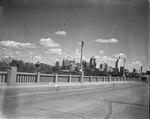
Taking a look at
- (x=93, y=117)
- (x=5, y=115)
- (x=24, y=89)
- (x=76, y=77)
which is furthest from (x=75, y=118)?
(x=76, y=77)

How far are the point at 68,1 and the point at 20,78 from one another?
11.5 metres

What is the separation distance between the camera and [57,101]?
9.05 m

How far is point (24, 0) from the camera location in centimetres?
406

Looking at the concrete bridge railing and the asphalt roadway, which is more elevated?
the concrete bridge railing

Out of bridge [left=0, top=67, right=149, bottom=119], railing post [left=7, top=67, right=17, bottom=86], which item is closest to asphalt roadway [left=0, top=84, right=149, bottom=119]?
bridge [left=0, top=67, right=149, bottom=119]

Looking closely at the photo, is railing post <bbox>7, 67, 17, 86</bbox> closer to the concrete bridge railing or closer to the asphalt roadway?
the concrete bridge railing

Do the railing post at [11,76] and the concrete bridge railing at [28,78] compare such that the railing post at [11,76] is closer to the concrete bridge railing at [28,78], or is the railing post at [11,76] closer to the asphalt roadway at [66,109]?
the concrete bridge railing at [28,78]

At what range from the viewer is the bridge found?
20.3 ft

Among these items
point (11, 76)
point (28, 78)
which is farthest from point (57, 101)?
point (28, 78)

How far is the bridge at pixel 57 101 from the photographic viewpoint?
619 cm

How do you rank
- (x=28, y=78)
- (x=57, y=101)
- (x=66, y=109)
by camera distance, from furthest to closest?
1. (x=28, y=78)
2. (x=57, y=101)
3. (x=66, y=109)

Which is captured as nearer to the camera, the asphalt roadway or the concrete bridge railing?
the asphalt roadway

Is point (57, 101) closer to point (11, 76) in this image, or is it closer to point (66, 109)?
point (66, 109)

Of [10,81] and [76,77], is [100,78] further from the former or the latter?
[10,81]
